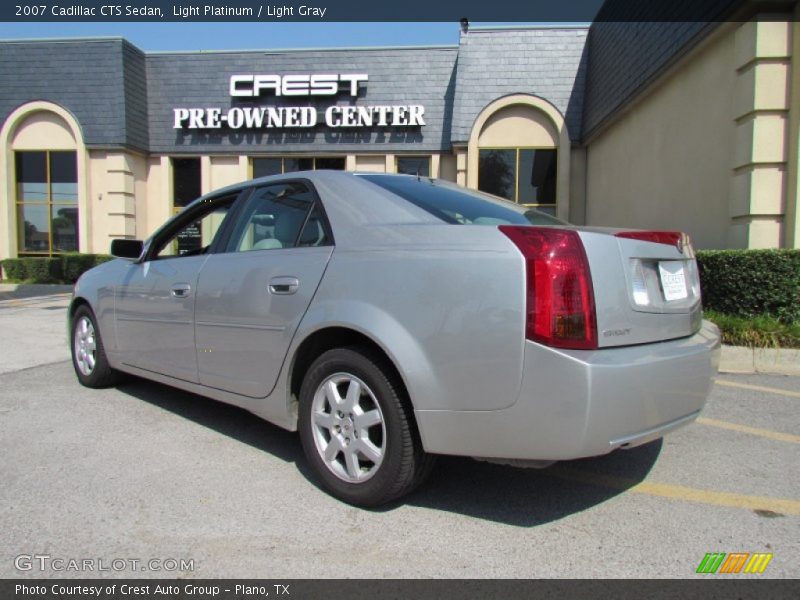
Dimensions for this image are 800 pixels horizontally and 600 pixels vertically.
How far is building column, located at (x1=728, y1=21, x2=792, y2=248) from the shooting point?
6.53 meters

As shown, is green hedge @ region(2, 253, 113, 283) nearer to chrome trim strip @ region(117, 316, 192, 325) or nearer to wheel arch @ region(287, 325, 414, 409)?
chrome trim strip @ region(117, 316, 192, 325)

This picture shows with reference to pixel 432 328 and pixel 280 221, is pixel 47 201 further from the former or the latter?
pixel 432 328

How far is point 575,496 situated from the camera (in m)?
2.86

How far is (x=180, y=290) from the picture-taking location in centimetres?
366

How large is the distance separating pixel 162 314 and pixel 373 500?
2.12 metres

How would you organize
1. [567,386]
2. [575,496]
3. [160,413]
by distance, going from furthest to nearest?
[160,413]
[575,496]
[567,386]

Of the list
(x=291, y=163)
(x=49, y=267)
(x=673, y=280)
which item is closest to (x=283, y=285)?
(x=673, y=280)

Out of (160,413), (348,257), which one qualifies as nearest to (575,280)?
(348,257)

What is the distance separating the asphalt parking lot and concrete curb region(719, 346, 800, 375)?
1.77 m

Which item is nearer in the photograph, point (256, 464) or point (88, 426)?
point (256, 464)

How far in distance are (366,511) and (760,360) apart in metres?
4.92

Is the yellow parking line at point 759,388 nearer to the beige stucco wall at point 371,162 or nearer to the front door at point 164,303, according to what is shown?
the front door at point 164,303

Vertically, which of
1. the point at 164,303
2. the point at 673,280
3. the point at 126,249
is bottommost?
the point at 164,303

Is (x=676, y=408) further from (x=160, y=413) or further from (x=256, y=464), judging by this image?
(x=160, y=413)
